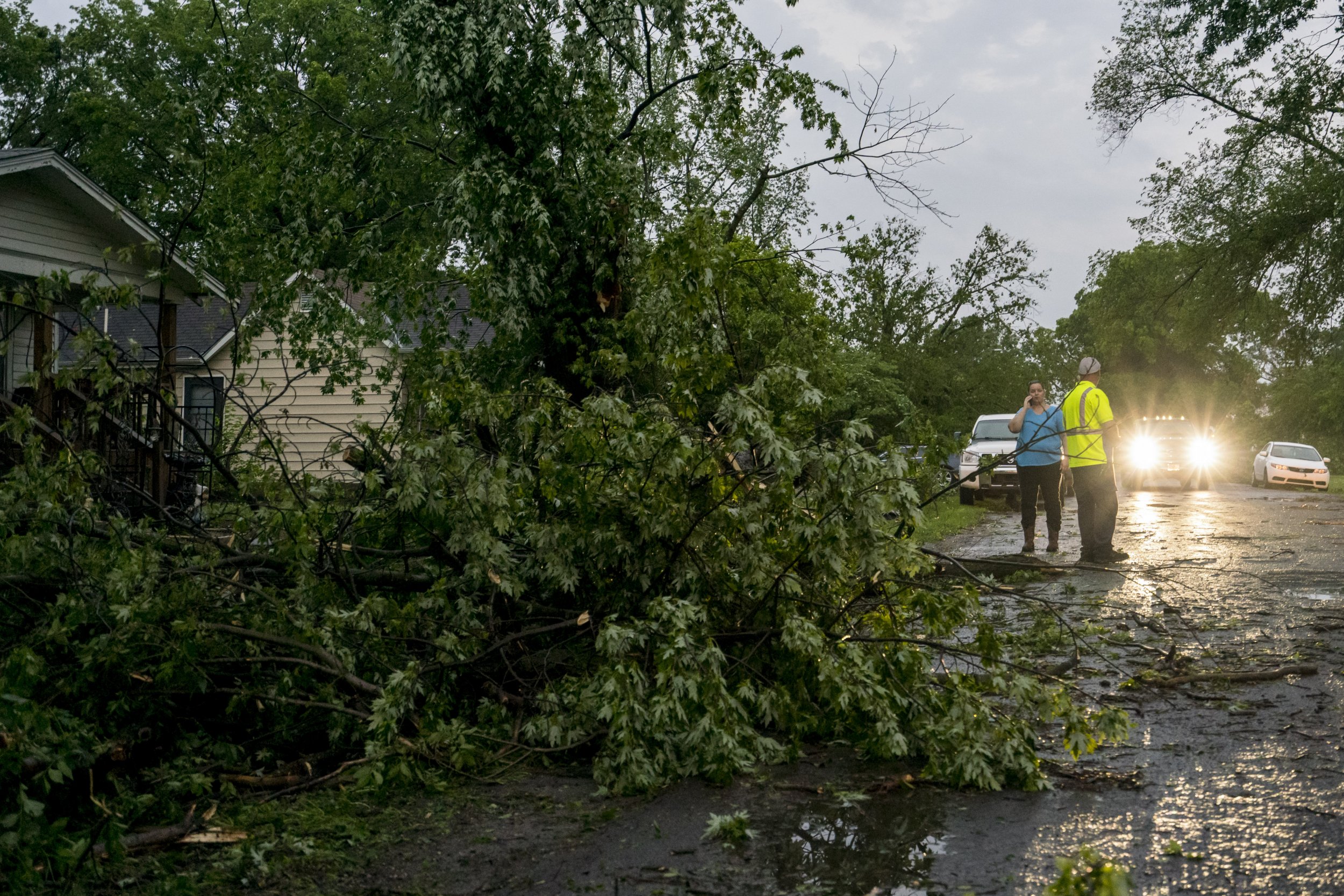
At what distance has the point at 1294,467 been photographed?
34469 mm

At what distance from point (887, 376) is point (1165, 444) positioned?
7.39m

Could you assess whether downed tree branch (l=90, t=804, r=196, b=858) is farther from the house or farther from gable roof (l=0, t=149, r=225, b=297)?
gable roof (l=0, t=149, r=225, b=297)

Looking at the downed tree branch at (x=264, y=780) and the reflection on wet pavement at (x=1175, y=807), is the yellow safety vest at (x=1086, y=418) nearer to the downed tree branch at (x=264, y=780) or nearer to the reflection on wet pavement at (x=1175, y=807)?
the reflection on wet pavement at (x=1175, y=807)

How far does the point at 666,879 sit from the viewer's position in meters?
3.63

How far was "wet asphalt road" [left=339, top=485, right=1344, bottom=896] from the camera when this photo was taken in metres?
3.60

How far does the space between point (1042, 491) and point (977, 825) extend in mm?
8843

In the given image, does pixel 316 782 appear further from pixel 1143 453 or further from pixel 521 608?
pixel 1143 453

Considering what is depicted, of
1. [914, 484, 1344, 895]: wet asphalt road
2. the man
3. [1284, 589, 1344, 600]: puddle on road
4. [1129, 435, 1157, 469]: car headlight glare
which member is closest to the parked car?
[1129, 435, 1157, 469]: car headlight glare

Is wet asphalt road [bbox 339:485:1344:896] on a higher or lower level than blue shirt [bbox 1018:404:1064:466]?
lower

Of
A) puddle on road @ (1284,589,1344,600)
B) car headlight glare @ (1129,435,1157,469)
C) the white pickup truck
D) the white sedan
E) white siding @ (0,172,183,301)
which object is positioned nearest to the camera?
puddle on road @ (1284,589,1344,600)

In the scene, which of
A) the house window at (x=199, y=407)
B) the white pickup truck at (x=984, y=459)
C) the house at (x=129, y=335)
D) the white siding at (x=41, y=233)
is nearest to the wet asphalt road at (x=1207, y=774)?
the house at (x=129, y=335)

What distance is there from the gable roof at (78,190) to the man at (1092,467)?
31.9ft

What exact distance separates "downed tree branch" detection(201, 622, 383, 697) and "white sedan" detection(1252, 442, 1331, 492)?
34702 mm

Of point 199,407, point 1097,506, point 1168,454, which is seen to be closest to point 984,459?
point 1097,506
